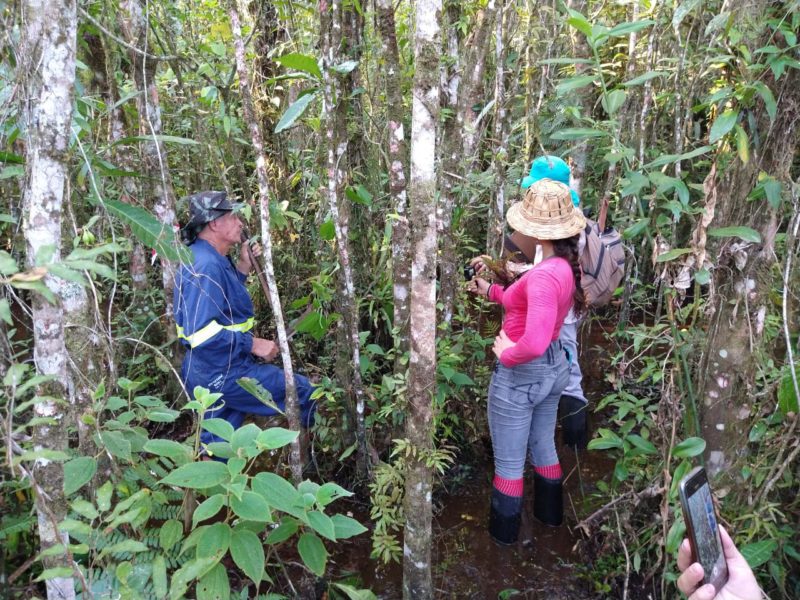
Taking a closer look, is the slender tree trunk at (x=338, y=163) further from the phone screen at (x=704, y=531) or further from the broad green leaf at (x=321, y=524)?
the phone screen at (x=704, y=531)

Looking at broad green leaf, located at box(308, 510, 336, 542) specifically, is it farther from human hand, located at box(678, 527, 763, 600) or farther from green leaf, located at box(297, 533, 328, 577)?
human hand, located at box(678, 527, 763, 600)

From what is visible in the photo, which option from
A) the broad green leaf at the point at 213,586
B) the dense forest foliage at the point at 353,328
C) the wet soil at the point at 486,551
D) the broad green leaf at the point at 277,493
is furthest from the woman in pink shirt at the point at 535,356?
the broad green leaf at the point at 213,586

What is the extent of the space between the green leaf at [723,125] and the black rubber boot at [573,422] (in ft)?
7.58

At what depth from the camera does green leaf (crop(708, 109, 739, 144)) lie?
2271 millimetres

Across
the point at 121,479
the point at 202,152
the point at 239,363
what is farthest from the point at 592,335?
the point at 121,479

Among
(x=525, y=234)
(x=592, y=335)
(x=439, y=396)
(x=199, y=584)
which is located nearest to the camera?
(x=199, y=584)

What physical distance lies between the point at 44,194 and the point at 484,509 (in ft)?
10.3

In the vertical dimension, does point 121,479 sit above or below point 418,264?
below

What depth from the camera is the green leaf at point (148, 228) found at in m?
2.20

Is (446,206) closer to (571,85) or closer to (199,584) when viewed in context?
(571,85)

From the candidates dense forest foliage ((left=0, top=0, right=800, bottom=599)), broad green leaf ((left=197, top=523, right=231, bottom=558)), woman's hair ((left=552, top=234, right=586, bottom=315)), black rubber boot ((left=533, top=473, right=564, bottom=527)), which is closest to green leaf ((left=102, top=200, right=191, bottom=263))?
dense forest foliage ((left=0, top=0, right=800, bottom=599))

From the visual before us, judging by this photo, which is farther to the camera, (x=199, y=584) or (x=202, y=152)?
(x=202, y=152)

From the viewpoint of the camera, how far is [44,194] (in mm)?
1601

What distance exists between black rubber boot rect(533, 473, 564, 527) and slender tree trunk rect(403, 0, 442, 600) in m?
1.21
